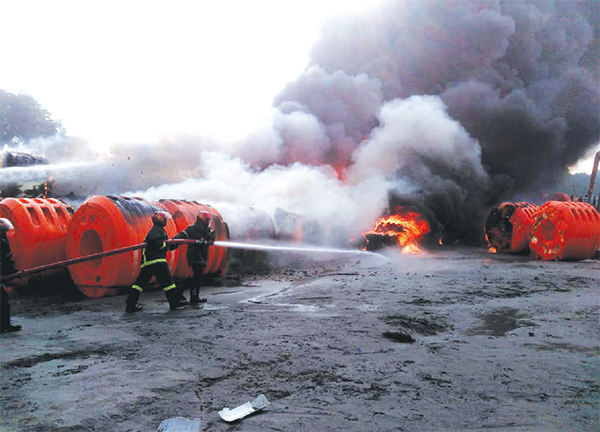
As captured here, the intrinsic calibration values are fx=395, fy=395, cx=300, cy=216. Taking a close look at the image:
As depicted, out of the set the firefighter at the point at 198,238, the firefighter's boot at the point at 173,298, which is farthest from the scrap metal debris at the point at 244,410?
the firefighter at the point at 198,238

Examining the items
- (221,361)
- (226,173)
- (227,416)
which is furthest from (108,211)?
(226,173)

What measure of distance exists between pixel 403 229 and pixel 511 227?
412 centimetres

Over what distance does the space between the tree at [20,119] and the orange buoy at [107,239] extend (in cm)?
3480

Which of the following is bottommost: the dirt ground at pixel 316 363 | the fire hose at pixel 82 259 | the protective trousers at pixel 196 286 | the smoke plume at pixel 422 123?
the dirt ground at pixel 316 363

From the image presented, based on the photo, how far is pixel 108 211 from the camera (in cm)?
666

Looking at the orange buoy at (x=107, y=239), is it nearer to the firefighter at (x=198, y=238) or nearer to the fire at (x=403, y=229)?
the firefighter at (x=198, y=238)

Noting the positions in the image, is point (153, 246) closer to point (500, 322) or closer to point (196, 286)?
point (196, 286)

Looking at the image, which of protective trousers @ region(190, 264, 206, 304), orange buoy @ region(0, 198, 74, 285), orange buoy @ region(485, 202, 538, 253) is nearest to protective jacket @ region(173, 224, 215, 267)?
protective trousers @ region(190, 264, 206, 304)

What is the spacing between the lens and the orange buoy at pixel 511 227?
14.6 m

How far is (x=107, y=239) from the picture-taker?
21.8 feet

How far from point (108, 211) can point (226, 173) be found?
1064 centimetres

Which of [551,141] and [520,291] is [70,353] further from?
[551,141]

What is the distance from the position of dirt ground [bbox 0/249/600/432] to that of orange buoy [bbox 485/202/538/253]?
8782mm

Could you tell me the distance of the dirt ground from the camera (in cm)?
259
